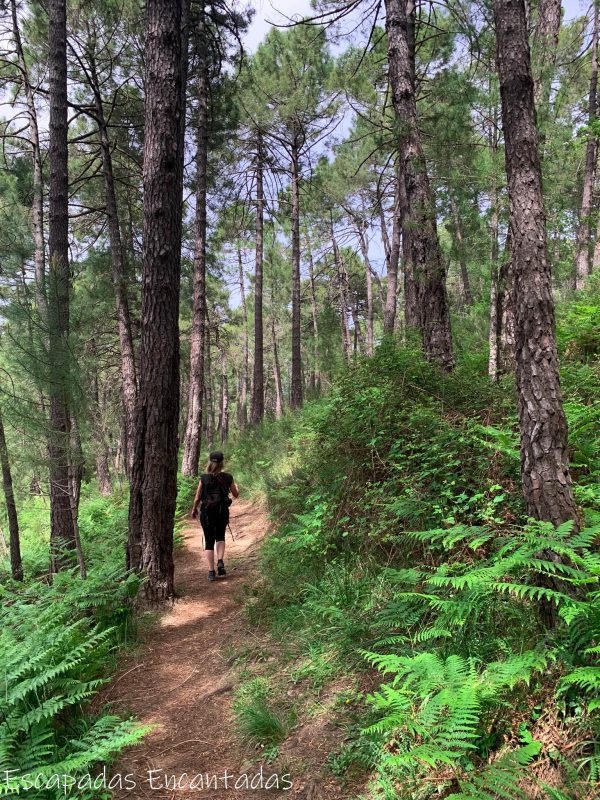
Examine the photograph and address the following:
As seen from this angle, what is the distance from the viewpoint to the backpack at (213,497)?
602 cm

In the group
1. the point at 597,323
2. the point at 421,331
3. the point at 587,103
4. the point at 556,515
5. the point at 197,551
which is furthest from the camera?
the point at 587,103

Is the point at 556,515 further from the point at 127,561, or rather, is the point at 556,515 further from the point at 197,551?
the point at 197,551

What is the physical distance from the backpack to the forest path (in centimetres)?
87

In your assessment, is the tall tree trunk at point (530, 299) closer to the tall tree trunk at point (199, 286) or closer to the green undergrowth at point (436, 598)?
the green undergrowth at point (436, 598)

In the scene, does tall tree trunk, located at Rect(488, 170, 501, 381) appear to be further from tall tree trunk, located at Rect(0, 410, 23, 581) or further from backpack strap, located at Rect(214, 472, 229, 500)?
tall tree trunk, located at Rect(0, 410, 23, 581)

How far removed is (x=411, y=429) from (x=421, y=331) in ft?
6.24

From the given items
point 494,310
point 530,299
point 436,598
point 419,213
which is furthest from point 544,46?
point 436,598

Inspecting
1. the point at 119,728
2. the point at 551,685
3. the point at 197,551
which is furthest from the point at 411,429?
the point at 197,551

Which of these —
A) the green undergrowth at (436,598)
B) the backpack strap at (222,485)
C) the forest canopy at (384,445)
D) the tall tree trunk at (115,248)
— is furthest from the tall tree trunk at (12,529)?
the green undergrowth at (436,598)

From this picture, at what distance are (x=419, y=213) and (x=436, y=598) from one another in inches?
199

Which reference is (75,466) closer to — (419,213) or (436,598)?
Answer: (436,598)

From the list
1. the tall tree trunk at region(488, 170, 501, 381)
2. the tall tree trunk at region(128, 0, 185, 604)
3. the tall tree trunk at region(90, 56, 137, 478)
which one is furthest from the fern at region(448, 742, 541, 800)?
the tall tree trunk at region(90, 56, 137, 478)

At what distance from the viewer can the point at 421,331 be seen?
6.13 meters

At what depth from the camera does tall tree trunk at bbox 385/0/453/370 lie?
5992 mm
